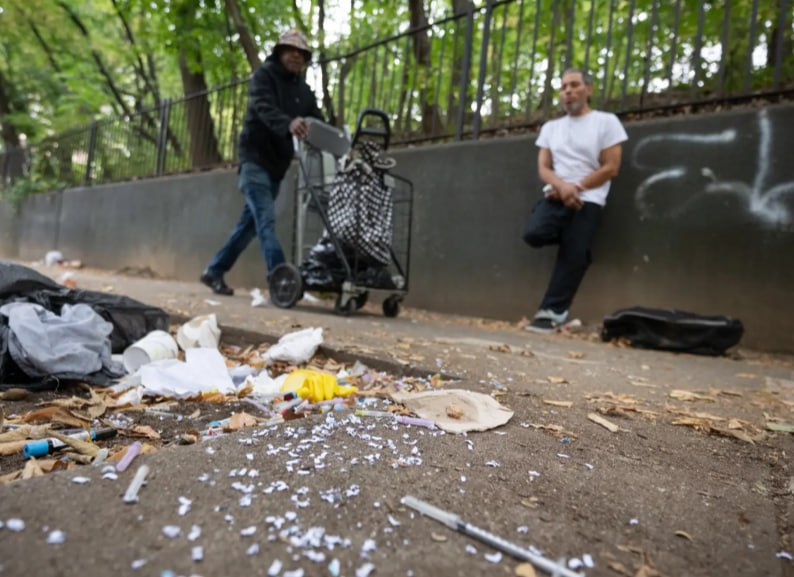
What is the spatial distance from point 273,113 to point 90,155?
9524mm

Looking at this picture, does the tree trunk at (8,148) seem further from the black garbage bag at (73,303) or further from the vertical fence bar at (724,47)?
the vertical fence bar at (724,47)

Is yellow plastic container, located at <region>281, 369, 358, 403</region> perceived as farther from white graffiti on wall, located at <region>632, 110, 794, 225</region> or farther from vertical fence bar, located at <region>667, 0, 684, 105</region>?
vertical fence bar, located at <region>667, 0, 684, 105</region>

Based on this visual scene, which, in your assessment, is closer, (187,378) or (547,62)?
(187,378)

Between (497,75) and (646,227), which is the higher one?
(497,75)

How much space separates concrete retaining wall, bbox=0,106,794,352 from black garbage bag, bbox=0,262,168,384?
3335mm

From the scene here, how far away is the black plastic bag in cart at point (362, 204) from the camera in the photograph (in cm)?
443

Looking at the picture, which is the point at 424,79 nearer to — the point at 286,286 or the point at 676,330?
the point at 286,286

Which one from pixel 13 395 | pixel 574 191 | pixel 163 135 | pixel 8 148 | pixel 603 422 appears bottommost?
pixel 13 395

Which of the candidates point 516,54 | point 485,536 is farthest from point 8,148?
point 485,536

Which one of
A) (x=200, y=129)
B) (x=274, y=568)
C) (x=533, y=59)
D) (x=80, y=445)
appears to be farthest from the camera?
(x=200, y=129)

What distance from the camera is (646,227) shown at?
4.61 m

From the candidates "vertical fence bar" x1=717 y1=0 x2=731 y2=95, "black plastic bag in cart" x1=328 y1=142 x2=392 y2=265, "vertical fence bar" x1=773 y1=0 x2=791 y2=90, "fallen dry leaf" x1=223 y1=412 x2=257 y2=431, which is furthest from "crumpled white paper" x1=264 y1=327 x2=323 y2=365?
"vertical fence bar" x1=773 y1=0 x2=791 y2=90

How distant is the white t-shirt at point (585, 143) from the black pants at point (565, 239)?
177 millimetres

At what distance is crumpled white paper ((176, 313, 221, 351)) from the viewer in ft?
10.00
